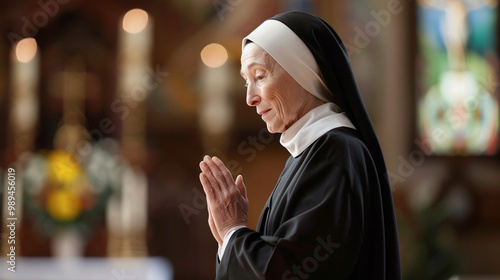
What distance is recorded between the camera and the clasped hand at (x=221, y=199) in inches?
92.1

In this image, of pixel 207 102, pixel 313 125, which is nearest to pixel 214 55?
pixel 207 102

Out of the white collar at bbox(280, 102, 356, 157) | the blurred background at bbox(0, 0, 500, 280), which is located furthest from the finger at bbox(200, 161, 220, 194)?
the blurred background at bbox(0, 0, 500, 280)

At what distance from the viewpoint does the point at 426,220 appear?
23.3 ft

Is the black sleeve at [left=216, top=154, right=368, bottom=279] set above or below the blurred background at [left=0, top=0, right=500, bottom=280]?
below

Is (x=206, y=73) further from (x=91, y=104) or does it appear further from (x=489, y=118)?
(x=489, y=118)

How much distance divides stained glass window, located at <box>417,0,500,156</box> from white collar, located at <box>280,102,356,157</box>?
6.32 m

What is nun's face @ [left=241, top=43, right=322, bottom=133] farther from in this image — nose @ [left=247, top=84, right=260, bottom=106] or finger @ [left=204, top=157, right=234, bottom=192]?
finger @ [left=204, top=157, right=234, bottom=192]

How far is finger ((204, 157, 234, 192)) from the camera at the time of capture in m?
2.37

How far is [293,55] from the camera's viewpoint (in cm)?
237

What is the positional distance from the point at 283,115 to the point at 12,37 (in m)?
6.94

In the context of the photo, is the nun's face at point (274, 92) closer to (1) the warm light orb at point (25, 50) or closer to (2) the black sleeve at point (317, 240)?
(2) the black sleeve at point (317, 240)

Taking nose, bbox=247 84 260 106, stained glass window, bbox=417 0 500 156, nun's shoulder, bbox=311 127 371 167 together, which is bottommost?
nun's shoulder, bbox=311 127 371 167

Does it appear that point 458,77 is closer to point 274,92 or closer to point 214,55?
Answer: point 214,55

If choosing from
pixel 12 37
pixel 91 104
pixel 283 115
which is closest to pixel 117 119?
pixel 91 104
